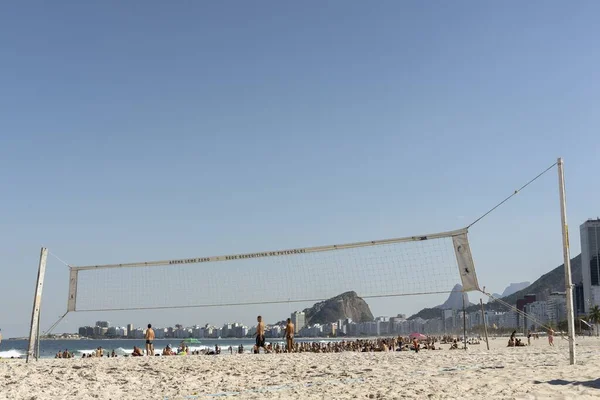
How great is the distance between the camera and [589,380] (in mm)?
7234

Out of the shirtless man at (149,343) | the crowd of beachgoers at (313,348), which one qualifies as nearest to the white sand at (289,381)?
the crowd of beachgoers at (313,348)

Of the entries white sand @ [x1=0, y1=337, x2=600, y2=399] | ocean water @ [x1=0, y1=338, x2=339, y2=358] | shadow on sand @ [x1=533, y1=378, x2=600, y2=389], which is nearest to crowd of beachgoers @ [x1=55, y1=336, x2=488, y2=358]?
white sand @ [x1=0, y1=337, x2=600, y2=399]

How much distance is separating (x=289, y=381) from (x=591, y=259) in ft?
576

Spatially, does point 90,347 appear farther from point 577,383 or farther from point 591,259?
point 591,259

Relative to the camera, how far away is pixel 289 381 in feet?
28.0

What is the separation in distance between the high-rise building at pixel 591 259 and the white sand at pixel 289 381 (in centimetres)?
16197

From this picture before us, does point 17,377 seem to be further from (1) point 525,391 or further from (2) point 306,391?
(1) point 525,391

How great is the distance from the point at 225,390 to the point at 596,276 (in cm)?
17690

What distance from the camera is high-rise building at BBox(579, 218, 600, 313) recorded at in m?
156

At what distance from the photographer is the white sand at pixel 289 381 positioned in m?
6.95

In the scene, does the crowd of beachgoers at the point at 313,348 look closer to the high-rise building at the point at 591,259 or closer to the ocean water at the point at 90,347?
the ocean water at the point at 90,347

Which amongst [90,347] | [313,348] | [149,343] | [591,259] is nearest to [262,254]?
[149,343]

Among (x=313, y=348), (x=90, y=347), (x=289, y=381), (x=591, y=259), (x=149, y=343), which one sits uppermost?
(x=591, y=259)

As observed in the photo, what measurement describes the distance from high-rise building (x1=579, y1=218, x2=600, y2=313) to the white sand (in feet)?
531
